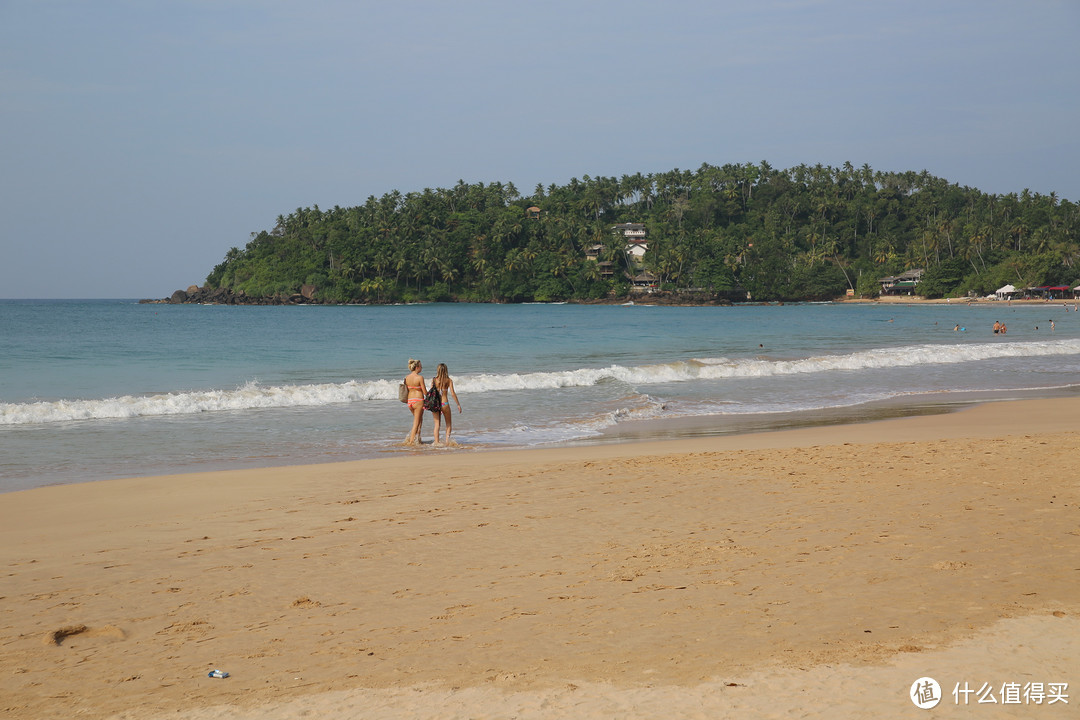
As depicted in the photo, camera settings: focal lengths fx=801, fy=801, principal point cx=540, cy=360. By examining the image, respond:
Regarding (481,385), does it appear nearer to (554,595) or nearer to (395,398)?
(395,398)

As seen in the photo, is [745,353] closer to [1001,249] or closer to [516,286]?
[516,286]

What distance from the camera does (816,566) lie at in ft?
18.8

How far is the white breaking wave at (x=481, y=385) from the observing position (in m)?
17.2

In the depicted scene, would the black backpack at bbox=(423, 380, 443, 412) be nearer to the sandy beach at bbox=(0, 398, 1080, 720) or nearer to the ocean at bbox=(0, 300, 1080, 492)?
the ocean at bbox=(0, 300, 1080, 492)

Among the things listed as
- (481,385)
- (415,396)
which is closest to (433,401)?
(415,396)

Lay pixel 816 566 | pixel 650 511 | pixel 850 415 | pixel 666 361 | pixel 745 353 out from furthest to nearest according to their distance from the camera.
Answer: pixel 745 353 < pixel 666 361 < pixel 850 415 < pixel 650 511 < pixel 816 566

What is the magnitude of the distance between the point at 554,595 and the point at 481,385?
55.4ft

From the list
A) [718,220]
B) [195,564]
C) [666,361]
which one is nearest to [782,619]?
[195,564]

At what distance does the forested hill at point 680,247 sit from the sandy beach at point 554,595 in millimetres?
124709

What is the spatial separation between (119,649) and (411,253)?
134 meters

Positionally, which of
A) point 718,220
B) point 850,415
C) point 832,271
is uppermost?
point 718,220

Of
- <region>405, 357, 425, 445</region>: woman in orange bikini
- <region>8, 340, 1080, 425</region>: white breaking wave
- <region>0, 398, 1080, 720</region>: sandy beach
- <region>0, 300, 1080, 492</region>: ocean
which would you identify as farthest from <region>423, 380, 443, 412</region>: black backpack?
<region>8, 340, 1080, 425</region>: white breaking wave

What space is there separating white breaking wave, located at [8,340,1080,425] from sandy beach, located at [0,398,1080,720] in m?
8.41

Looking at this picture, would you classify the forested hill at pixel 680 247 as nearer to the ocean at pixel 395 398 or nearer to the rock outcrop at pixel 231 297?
the rock outcrop at pixel 231 297
